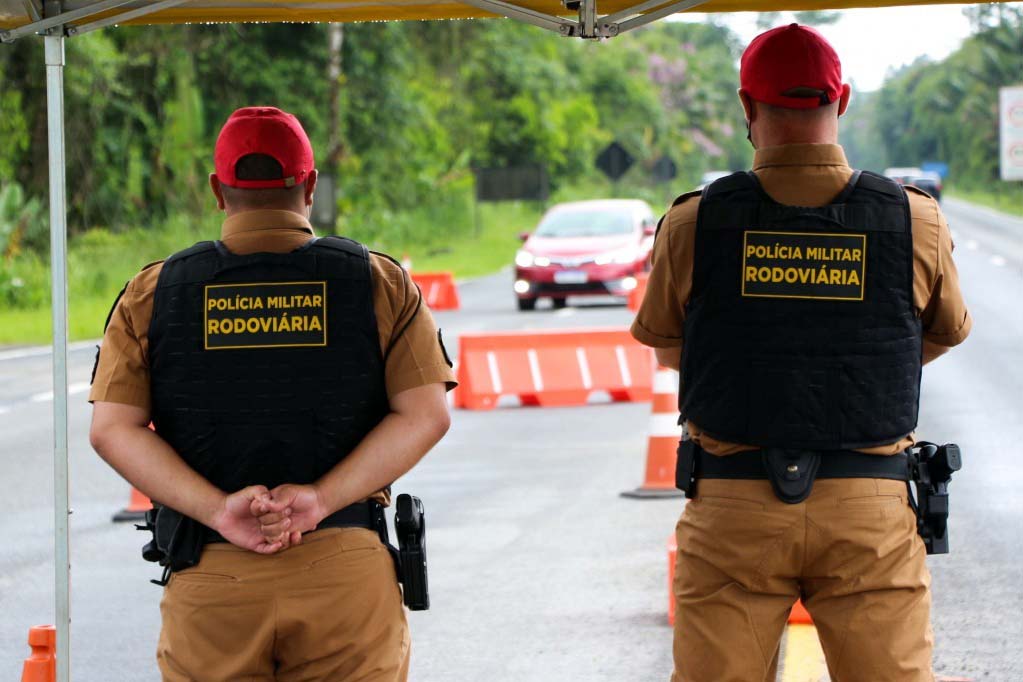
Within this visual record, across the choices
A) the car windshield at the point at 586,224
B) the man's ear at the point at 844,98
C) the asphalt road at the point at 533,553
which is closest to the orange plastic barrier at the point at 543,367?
the asphalt road at the point at 533,553

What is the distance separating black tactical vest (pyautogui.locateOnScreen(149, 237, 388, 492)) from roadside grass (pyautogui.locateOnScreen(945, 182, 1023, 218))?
80573 mm

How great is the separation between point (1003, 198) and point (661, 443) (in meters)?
91.7

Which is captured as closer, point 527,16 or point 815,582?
point 815,582

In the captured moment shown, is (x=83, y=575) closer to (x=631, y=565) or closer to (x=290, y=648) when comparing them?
(x=631, y=565)

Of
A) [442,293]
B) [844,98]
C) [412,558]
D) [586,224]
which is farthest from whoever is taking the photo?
[442,293]

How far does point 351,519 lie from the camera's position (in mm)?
3557

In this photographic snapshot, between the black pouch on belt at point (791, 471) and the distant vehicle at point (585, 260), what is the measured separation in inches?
842

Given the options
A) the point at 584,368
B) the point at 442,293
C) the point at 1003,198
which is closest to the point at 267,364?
the point at 584,368

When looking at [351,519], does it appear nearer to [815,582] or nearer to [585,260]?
[815,582]

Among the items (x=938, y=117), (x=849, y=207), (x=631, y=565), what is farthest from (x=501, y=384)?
(x=938, y=117)

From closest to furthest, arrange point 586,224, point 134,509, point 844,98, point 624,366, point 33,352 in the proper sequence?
point 844,98 < point 134,509 < point 624,366 < point 33,352 < point 586,224

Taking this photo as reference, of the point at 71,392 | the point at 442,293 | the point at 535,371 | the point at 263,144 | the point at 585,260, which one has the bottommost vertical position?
the point at 442,293

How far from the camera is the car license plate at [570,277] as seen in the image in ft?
82.3

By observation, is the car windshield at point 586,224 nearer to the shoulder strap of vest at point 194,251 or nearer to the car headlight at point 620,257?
the car headlight at point 620,257
